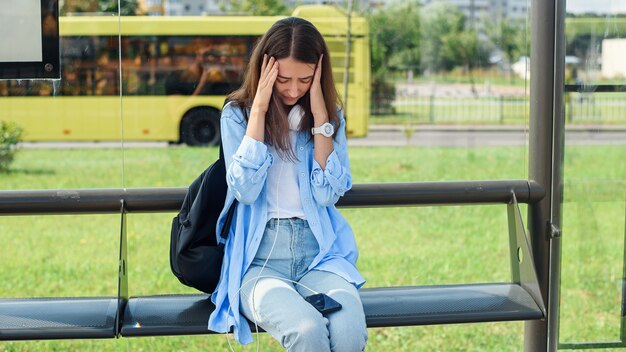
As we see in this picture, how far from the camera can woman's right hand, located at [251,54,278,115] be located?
2.88m

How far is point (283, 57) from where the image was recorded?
2.90 m

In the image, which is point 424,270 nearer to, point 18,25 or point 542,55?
point 542,55

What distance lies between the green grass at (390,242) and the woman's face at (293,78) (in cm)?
115

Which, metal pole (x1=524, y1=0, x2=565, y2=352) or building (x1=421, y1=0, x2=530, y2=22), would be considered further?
building (x1=421, y1=0, x2=530, y2=22)

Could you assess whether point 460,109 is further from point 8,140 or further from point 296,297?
point 296,297

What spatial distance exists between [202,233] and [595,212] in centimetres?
193

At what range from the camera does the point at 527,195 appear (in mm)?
3377

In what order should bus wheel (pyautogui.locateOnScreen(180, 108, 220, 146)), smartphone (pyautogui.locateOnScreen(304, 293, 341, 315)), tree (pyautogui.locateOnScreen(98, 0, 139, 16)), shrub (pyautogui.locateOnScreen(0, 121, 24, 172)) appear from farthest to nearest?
shrub (pyautogui.locateOnScreen(0, 121, 24, 172)), bus wheel (pyautogui.locateOnScreen(180, 108, 220, 146)), tree (pyautogui.locateOnScreen(98, 0, 139, 16)), smartphone (pyautogui.locateOnScreen(304, 293, 341, 315))

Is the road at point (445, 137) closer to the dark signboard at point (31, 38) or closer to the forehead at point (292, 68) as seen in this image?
the dark signboard at point (31, 38)

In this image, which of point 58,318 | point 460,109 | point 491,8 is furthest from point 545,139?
point 491,8

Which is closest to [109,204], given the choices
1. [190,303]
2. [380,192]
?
[190,303]

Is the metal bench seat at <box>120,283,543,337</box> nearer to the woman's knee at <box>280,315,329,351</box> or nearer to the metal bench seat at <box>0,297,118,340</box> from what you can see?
the metal bench seat at <box>0,297,118,340</box>

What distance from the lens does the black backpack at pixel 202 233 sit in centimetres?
290

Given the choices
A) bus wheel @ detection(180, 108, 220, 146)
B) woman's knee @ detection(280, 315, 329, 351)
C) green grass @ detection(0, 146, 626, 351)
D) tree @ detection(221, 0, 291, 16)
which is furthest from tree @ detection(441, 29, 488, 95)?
woman's knee @ detection(280, 315, 329, 351)
